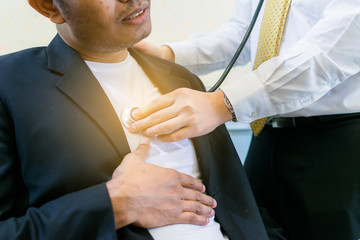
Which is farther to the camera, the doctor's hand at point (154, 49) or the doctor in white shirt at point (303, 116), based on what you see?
the doctor's hand at point (154, 49)

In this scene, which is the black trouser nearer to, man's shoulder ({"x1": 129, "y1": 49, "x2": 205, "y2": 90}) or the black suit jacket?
man's shoulder ({"x1": 129, "y1": 49, "x2": 205, "y2": 90})

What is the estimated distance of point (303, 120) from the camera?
1.15 metres

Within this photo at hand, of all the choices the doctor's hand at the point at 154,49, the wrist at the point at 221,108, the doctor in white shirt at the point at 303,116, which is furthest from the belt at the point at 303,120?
the doctor's hand at the point at 154,49

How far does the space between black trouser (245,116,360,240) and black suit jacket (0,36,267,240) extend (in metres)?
0.63

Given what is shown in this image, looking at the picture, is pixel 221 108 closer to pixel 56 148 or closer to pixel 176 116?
pixel 176 116

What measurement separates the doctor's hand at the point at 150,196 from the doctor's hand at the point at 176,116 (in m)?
0.06

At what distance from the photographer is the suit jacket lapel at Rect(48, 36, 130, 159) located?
87 centimetres

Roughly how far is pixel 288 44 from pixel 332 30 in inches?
8.4

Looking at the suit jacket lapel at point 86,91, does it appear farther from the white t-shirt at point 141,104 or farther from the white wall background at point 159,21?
the white wall background at point 159,21

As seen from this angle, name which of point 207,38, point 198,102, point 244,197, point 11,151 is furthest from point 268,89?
point 11,151

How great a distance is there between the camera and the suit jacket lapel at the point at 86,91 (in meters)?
0.87

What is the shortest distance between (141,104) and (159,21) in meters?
1.04

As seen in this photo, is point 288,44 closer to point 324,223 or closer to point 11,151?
point 324,223

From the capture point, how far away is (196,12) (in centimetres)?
194
